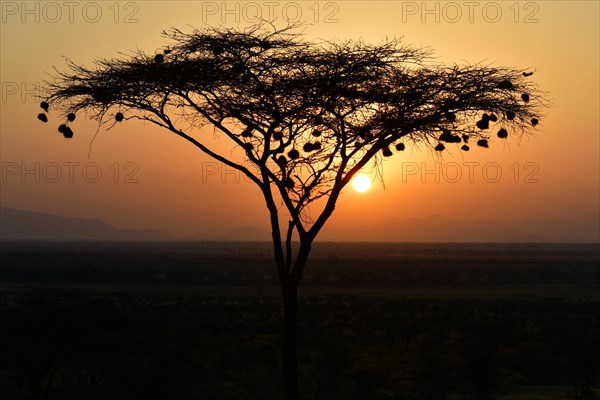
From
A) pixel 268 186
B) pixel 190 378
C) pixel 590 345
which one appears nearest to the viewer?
pixel 268 186

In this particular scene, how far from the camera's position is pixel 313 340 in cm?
4184

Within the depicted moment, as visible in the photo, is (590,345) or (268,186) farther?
(590,345)

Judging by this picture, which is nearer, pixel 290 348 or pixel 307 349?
pixel 290 348

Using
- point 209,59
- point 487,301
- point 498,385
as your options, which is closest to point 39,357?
point 209,59

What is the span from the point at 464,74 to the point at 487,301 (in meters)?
64.2

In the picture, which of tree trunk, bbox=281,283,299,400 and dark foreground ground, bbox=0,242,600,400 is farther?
dark foreground ground, bbox=0,242,600,400

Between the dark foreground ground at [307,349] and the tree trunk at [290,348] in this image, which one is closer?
the tree trunk at [290,348]

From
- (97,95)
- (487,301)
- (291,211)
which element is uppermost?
(97,95)

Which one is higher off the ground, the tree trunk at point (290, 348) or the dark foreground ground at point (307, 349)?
the tree trunk at point (290, 348)

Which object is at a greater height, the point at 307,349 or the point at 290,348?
the point at 290,348

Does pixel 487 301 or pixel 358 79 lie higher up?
pixel 358 79

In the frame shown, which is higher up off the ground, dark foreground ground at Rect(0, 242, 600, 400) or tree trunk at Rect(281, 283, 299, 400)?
tree trunk at Rect(281, 283, 299, 400)

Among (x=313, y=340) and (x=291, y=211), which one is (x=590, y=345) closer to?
(x=313, y=340)

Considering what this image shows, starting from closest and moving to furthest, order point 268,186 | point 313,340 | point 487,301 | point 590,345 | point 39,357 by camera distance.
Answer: point 268,186, point 39,357, point 590,345, point 313,340, point 487,301
